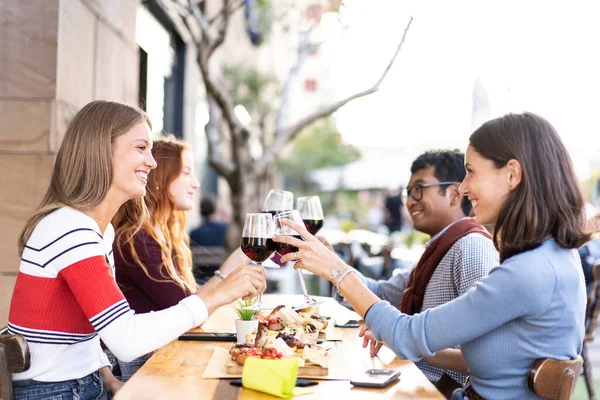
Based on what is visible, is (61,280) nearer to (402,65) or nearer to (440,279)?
(440,279)

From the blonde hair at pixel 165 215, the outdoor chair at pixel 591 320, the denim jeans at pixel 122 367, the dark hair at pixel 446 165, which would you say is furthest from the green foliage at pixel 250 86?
the denim jeans at pixel 122 367

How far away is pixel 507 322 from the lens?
1946 mm

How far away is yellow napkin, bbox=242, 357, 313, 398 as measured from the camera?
64.7 inches

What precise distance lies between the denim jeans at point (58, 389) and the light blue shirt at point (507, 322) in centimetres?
92

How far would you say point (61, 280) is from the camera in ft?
6.63

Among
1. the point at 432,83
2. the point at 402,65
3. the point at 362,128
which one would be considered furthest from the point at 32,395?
the point at 362,128

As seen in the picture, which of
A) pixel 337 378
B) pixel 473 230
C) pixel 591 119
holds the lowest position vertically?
pixel 337 378

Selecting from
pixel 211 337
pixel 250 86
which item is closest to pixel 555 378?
pixel 211 337

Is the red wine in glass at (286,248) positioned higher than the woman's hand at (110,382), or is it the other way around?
the red wine in glass at (286,248)

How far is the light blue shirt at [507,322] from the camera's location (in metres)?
1.86

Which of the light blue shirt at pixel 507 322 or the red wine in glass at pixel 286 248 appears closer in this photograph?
the light blue shirt at pixel 507 322

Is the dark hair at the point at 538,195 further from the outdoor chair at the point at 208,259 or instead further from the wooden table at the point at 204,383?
the outdoor chair at the point at 208,259

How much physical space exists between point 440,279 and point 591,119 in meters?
6.51

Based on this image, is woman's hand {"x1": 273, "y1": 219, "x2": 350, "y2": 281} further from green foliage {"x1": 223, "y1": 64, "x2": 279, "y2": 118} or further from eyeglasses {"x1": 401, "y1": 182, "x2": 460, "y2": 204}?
green foliage {"x1": 223, "y1": 64, "x2": 279, "y2": 118}
